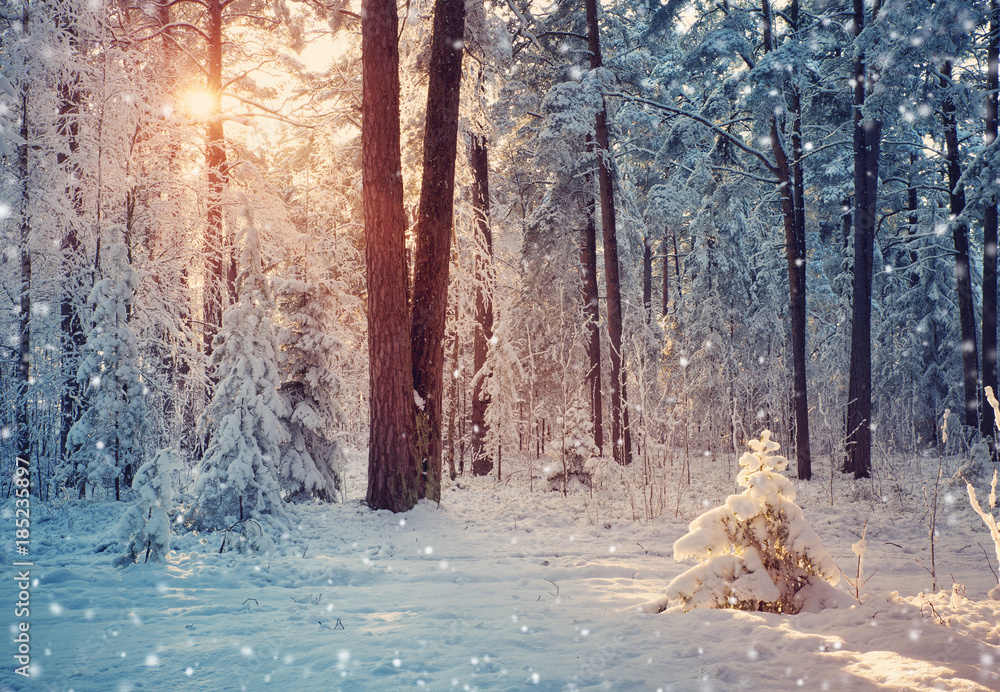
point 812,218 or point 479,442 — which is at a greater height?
point 812,218

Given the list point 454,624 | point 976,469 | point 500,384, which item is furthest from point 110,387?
point 976,469

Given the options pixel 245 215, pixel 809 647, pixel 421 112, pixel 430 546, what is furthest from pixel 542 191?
pixel 809 647

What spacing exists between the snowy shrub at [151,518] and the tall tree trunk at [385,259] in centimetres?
286

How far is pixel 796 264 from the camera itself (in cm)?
1253

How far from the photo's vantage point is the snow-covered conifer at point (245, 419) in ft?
21.3

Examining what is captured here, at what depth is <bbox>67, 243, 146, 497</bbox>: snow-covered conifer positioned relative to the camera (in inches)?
317

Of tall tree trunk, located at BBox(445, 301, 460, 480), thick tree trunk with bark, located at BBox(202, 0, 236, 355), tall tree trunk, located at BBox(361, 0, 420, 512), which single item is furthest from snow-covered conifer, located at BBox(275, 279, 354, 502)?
tall tree trunk, located at BBox(445, 301, 460, 480)

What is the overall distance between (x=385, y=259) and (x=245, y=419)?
8.57 ft

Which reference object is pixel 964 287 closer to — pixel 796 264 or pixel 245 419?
pixel 796 264

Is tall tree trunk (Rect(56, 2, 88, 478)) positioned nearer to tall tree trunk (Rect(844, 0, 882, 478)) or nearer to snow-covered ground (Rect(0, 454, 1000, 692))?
snow-covered ground (Rect(0, 454, 1000, 692))

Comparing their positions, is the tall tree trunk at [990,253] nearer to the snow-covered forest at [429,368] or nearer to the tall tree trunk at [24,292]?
the snow-covered forest at [429,368]

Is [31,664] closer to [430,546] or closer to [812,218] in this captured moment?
[430,546]

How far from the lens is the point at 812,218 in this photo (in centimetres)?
2641

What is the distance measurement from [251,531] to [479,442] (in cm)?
885
